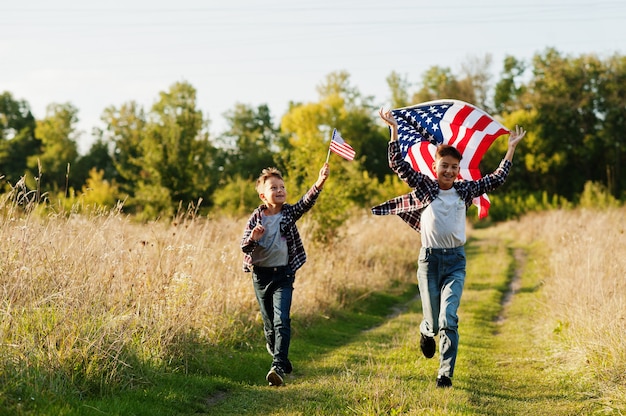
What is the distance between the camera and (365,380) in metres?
7.50

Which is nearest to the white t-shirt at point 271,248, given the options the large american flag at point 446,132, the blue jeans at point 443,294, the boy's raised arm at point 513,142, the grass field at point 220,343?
the grass field at point 220,343

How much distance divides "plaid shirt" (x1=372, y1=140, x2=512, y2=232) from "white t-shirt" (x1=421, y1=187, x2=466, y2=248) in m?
0.12

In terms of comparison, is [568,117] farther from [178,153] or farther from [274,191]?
[274,191]

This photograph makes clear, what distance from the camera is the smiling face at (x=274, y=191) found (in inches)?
305

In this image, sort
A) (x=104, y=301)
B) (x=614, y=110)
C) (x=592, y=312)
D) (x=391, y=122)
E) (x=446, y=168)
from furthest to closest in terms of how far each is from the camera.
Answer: (x=614, y=110)
(x=592, y=312)
(x=391, y=122)
(x=446, y=168)
(x=104, y=301)

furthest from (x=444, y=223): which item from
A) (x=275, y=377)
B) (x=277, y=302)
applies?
(x=275, y=377)

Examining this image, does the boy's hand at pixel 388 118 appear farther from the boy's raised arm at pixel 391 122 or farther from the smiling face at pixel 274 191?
the smiling face at pixel 274 191

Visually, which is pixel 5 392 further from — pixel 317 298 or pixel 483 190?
pixel 317 298

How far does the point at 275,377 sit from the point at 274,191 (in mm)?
1983

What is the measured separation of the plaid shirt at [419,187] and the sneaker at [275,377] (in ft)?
6.64

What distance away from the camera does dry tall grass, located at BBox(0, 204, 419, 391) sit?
617 cm

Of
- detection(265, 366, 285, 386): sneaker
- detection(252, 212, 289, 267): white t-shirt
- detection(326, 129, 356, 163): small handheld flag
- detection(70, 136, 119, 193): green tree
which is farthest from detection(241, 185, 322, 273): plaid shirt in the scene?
detection(70, 136, 119, 193): green tree

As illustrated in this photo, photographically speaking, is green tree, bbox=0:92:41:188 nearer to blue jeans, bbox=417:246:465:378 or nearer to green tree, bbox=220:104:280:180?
green tree, bbox=220:104:280:180

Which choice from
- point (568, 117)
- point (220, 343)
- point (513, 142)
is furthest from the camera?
point (568, 117)
